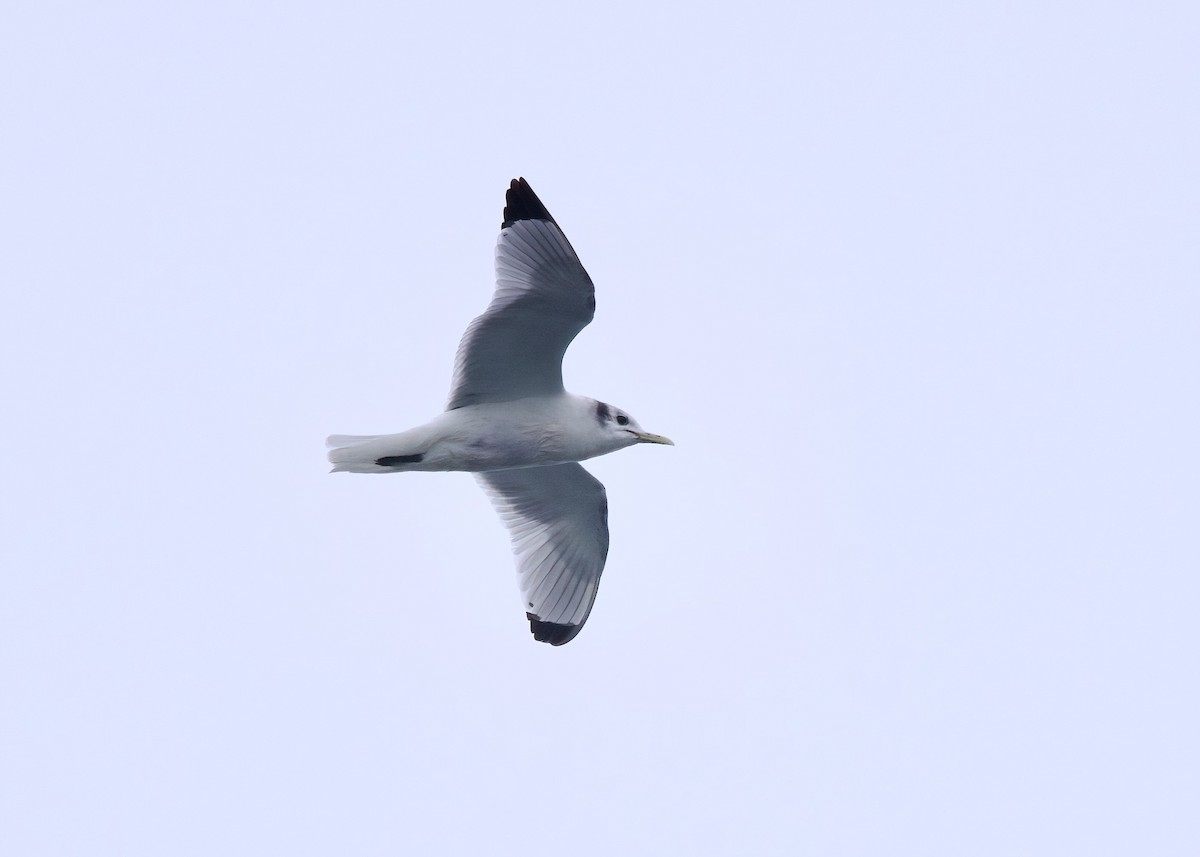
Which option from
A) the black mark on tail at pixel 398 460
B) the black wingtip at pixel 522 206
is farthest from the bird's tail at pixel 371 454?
the black wingtip at pixel 522 206

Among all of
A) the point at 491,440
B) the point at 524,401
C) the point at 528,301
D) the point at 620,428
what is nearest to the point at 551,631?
the point at 620,428

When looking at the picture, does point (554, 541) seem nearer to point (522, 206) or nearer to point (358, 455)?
point (358, 455)

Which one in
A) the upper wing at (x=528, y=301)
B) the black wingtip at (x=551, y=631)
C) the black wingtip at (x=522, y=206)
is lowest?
the black wingtip at (x=551, y=631)

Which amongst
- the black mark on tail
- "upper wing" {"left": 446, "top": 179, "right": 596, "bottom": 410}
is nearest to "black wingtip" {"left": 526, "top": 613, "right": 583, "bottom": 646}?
the black mark on tail

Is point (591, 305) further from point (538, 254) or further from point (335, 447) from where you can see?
point (335, 447)

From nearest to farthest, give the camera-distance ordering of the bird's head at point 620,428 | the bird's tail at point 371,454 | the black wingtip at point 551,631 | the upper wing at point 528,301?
1. the upper wing at point 528,301
2. the bird's tail at point 371,454
3. the bird's head at point 620,428
4. the black wingtip at point 551,631

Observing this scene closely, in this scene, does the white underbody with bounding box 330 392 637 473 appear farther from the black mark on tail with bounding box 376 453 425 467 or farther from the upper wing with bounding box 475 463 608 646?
the upper wing with bounding box 475 463 608 646

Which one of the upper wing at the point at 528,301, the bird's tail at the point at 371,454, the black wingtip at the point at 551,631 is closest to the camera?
the upper wing at the point at 528,301

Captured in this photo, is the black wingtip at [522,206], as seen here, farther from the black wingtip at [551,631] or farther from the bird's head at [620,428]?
the black wingtip at [551,631]
